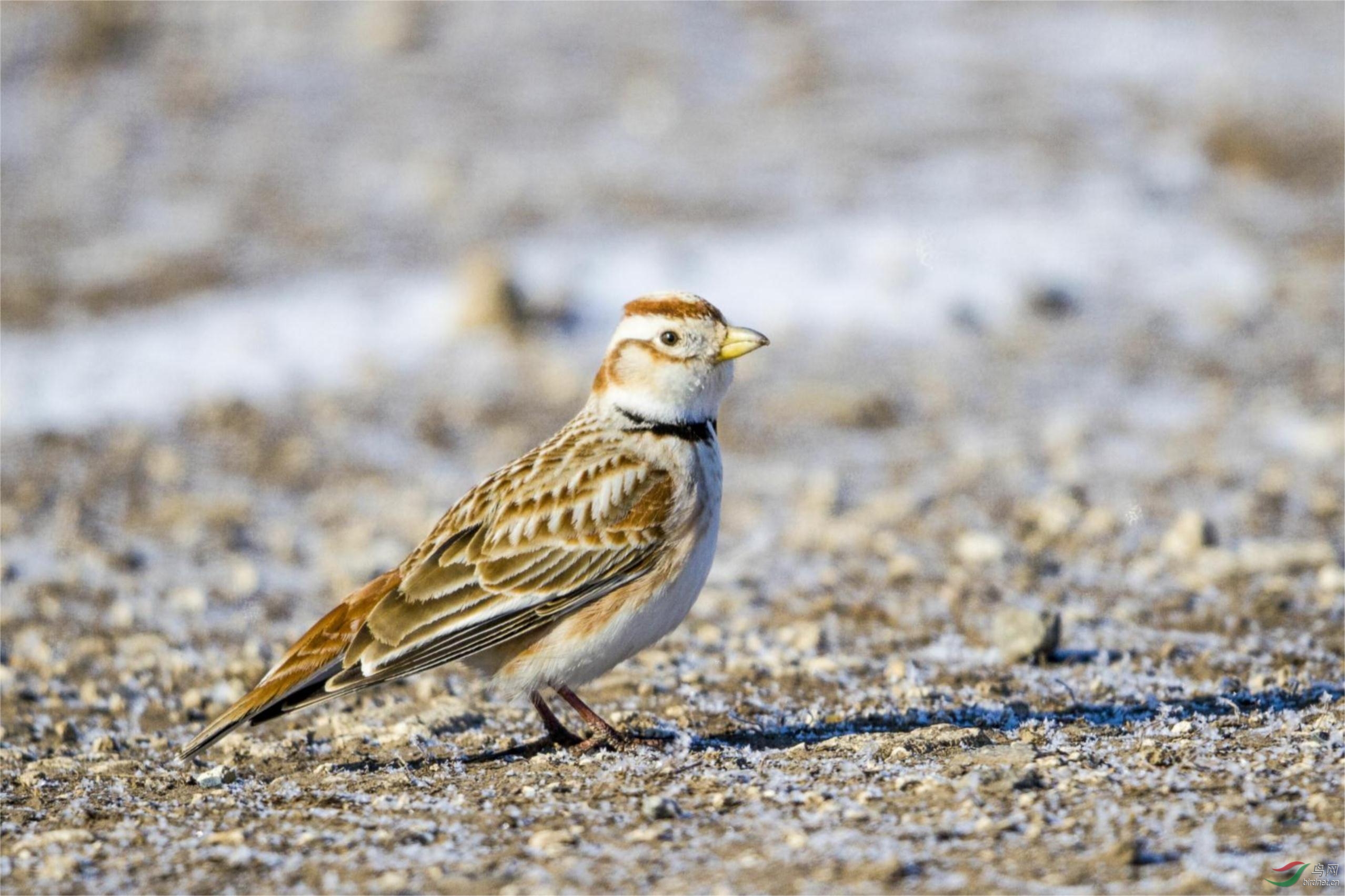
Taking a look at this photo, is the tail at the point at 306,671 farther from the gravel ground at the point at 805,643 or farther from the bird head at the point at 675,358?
the bird head at the point at 675,358

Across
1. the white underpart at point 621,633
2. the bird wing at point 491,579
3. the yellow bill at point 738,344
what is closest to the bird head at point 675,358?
the yellow bill at point 738,344

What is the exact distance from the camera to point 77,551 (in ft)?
28.2

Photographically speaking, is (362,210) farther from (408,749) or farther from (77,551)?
(408,749)

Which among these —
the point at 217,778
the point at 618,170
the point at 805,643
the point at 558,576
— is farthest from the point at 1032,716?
the point at 618,170

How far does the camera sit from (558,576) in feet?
18.3

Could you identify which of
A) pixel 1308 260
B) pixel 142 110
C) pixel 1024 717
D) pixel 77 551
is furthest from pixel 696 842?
pixel 142 110

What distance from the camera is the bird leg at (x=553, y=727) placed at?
5750mm

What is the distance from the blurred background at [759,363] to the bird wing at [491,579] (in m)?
0.44

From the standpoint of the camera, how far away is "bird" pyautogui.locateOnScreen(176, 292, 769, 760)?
17.8 ft

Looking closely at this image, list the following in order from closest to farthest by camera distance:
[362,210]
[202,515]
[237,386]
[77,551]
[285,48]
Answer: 1. [77,551]
2. [202,515]
3. [237,386]
4. [362,210]
5. [285,48]

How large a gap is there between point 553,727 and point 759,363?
5853 millimetres

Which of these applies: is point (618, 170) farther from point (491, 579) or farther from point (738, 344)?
point (491, 579)

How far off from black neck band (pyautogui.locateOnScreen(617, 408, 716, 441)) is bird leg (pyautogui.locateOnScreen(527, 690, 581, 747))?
1034 mm

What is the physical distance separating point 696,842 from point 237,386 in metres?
7.40
